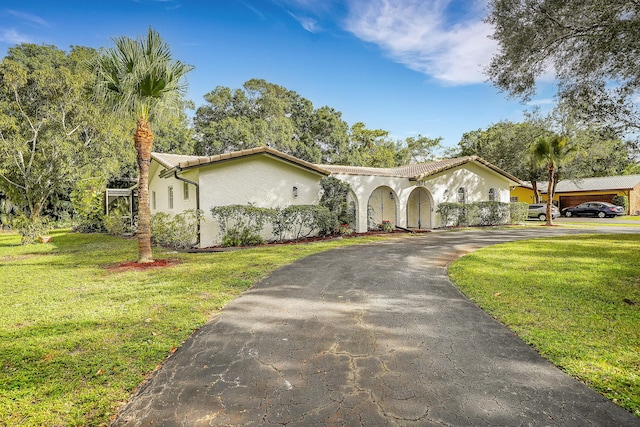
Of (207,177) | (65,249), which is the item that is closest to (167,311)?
(207,177)

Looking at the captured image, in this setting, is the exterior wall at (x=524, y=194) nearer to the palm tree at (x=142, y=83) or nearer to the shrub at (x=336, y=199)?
the shrub at (x=336, y=199)

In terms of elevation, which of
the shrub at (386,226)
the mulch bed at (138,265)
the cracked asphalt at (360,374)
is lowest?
the cracked asphalt at (360,374)

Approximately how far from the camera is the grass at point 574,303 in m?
3.36

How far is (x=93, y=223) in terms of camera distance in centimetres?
2273

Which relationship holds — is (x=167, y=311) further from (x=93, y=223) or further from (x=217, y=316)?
(x=93, y=223)

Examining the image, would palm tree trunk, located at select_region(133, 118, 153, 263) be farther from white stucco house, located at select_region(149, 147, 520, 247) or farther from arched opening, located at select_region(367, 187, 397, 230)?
arched opening, located at select_region(367, 187, 397, 230)

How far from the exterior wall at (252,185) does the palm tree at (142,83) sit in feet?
11.9

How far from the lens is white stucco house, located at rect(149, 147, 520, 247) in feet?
44.1

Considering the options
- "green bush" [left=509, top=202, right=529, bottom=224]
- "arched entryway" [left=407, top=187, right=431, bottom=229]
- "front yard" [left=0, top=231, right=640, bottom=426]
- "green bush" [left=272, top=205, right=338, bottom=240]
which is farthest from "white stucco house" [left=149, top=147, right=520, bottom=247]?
"front yard" [left=0, top=231, right=640, bottom=426]

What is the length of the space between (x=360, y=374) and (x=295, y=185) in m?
12.8

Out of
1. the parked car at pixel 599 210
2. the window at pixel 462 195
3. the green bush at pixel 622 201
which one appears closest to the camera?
the window at pixel 462 195

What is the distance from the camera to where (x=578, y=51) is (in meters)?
8.41

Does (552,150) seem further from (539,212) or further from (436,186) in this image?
(539,212)

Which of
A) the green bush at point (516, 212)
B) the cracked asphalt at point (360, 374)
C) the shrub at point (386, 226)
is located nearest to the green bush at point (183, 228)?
the cracked asphalt at point (360, 374)
